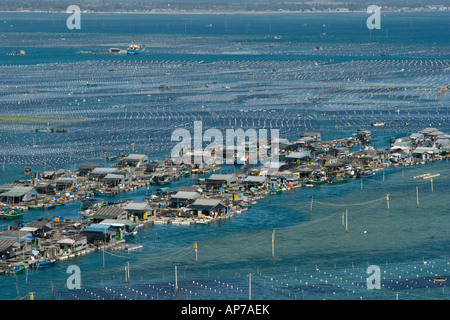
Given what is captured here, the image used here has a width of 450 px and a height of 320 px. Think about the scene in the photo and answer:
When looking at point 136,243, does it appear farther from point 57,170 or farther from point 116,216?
point 57,170

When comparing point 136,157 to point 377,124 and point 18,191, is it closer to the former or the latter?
point 18,191

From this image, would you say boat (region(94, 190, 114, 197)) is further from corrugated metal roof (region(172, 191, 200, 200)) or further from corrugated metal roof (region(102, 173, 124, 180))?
corrugated metal roof (region(172, 191, 200, 200))

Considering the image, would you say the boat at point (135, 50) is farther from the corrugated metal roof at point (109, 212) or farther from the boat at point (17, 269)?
the boat at point (17, 269)

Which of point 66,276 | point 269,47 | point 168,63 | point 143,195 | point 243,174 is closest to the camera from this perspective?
point 66,276

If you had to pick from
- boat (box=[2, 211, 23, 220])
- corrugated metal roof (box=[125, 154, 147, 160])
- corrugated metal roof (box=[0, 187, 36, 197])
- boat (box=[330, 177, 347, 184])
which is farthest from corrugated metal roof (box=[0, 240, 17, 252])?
boat (box=[330, 177, 347, 184])

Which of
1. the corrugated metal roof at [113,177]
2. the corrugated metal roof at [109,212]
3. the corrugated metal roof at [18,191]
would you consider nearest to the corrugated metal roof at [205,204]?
the corrugated metal roof at [109,212]

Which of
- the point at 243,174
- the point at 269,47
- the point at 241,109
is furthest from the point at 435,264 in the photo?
the point at 269,47
